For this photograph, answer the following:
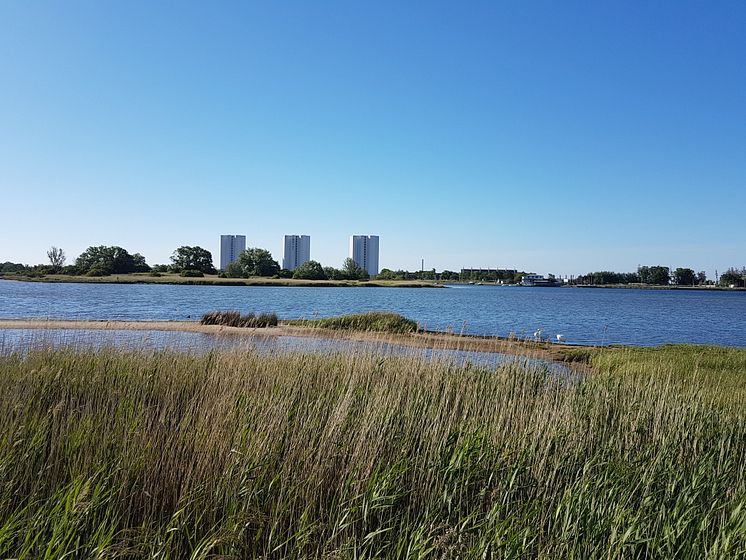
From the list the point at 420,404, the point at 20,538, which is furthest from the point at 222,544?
the point at 420,404

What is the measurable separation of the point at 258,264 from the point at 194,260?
1825 cm

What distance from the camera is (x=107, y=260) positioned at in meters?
130

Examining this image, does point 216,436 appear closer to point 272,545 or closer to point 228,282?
point 272,545

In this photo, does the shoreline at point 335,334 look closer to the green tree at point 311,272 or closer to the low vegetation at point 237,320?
the low vegetation at point 237,320

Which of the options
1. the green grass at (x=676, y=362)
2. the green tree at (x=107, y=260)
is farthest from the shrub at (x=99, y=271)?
the green grass at (x=676, y=362)

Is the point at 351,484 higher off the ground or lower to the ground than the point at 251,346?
lower

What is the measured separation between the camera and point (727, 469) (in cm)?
584

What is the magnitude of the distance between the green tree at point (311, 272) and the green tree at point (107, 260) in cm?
4552

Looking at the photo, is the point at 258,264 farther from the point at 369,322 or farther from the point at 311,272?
the point at 369,322

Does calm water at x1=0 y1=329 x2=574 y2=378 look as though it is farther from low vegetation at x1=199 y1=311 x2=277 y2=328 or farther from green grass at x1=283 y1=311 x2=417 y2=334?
low vegetation at x1=199 y1=311 x2=277 y2=328

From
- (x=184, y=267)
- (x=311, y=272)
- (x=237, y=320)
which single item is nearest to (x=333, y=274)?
(x=311, y=272)

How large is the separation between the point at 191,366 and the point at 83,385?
6.65ft

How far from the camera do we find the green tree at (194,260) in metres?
144

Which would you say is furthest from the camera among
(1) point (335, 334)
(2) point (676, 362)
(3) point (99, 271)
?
(3) point (99, 271)
